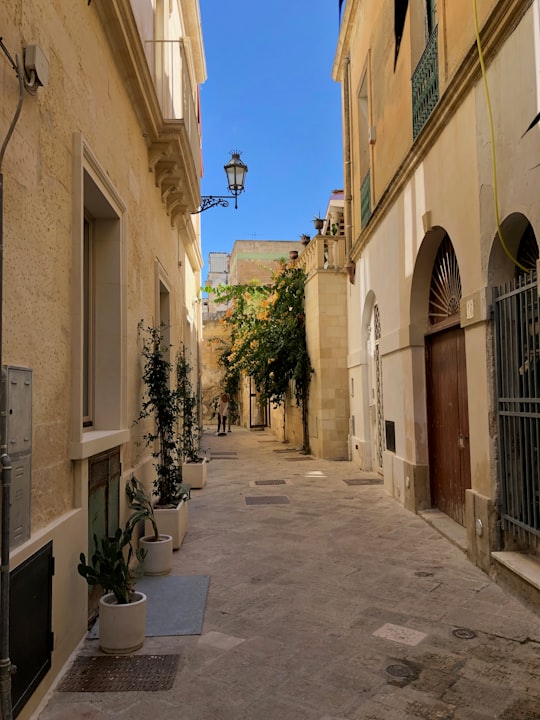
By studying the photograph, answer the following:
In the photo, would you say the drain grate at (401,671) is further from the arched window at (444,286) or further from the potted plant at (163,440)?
the arched window at (444,286)

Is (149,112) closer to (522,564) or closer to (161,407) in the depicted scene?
(161,407)

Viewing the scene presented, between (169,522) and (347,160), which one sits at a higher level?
(347,160)

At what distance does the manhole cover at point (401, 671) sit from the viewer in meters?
3.40

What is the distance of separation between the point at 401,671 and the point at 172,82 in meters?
8.03

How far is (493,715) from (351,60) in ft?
41.8

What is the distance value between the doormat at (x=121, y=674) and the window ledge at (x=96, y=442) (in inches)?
47.9

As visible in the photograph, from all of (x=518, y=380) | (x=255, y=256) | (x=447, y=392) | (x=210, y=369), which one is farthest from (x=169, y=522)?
(x=255, y=256)

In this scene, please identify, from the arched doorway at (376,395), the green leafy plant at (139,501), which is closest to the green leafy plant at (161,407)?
the green leafy plant at (139,501)

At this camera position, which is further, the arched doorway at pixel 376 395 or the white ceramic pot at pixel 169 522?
the arched doorway at pixel 376 395

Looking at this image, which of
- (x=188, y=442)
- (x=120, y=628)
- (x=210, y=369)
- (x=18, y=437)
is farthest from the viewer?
(x=210, y=369)

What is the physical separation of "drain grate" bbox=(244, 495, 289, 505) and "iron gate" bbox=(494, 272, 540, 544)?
4233mm

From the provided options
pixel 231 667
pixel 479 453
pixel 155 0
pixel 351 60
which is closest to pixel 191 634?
pixel 231 667

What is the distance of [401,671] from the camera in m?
3.45

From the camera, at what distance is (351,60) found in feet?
41.9
